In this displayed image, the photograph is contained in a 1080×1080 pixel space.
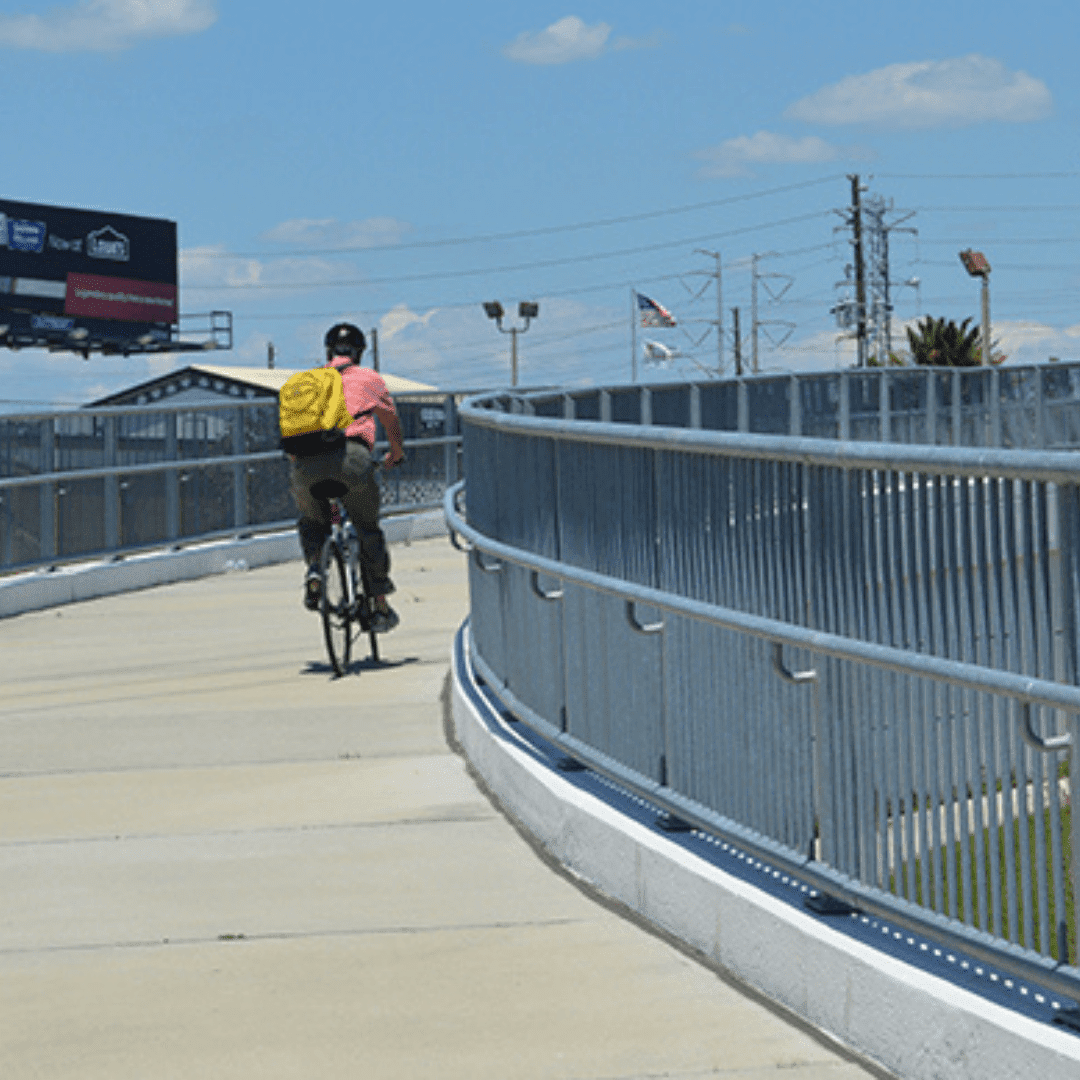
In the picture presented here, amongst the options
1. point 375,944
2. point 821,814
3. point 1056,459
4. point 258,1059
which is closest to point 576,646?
point 375,944

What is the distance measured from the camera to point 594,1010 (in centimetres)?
561

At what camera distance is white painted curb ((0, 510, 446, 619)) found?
54.8ft

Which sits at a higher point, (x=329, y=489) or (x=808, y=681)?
(x=329, y=489)

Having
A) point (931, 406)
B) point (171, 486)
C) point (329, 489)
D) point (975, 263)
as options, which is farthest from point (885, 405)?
point (975, 263)

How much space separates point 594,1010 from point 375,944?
38.6 inches

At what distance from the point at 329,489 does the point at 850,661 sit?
661 cm

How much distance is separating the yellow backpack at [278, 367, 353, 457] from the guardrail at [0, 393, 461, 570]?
554 cm

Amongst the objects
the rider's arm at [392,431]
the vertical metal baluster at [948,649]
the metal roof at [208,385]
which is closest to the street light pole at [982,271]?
the metal roof at [208,385]

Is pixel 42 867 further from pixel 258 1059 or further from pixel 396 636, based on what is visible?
pixel 396 636

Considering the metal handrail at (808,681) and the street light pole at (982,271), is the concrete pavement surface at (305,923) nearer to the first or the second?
the metal handrail at (808,681)

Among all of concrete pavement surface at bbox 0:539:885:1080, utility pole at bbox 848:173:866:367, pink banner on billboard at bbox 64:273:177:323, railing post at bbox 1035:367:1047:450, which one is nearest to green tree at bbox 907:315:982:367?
utility pole at bbox 848:173:866:367

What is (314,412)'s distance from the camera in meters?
11.5

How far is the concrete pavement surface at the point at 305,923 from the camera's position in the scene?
5316 mm

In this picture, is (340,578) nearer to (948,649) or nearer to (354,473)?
(354,473)
